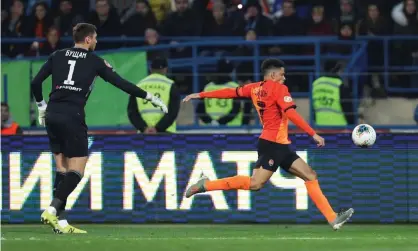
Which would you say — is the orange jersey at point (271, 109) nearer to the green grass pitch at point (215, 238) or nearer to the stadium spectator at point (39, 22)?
the green grass pitch at point (215, 238)

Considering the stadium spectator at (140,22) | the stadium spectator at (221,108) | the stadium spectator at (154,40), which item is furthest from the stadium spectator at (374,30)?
the stadium spectator at (140,22)

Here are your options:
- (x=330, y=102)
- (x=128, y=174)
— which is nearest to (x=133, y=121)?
(x=128, y=174)

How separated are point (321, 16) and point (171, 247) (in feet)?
30.3

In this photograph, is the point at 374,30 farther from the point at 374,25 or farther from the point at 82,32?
the point at 82,32

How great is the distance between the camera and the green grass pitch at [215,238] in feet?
38.5

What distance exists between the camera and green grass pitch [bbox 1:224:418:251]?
1175 cm

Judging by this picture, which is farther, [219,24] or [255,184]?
[219,24]

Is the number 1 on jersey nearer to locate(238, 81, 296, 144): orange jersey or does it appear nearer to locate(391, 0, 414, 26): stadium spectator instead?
locate(238, 81, 296, 144): orange jersey

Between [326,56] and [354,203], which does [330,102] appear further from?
[354,203]

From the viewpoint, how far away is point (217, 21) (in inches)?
814

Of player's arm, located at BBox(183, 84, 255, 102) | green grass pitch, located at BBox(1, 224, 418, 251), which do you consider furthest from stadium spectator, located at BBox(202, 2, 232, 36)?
player's arm, located at BBox(183, 84, 255, 102)

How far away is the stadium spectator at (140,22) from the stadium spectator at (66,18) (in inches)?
33.1

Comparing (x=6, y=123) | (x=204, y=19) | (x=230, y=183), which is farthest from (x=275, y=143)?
(x=204, y=19)

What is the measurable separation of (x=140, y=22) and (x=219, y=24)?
1.35 m
